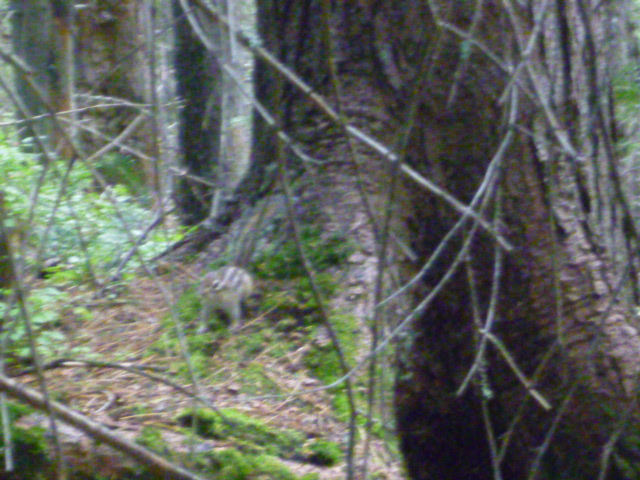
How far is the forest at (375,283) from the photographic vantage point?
7.22ft

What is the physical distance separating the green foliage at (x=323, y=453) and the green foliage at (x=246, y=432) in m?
0.06

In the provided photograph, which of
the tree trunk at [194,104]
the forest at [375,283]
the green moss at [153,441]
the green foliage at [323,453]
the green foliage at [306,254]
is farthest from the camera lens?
the tree trunk at [194,104]

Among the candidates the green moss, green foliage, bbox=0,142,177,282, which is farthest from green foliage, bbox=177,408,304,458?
green foliage, bbox=0,142,177,282

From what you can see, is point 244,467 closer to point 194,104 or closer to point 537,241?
point 537,241

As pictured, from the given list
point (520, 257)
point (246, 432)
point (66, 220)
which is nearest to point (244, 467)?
point (246, 432)

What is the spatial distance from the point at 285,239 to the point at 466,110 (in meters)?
1.20

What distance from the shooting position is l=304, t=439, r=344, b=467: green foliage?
270 centimetres

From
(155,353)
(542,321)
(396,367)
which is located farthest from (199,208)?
(542,321)

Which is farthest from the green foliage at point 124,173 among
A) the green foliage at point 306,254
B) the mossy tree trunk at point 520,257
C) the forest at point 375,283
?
the mossy tree trunk at point 520,257

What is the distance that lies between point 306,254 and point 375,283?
1.93 ft

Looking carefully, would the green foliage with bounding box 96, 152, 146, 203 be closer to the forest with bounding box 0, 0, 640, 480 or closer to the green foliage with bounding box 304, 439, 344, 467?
the forest with bounding box 0, 0, 640, 480

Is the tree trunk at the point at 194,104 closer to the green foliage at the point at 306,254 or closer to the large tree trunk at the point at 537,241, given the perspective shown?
the green foliage at the point at 306,254

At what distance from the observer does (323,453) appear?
2.72 metres

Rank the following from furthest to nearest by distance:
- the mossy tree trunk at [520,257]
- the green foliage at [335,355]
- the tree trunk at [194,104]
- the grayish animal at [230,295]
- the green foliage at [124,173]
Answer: the tree trunk at [194,104]
the green foliage at [124,173]
the green foliage at [335,355]
the grayish animal at [230,295]
the mossy tree trunk at [520,257]
